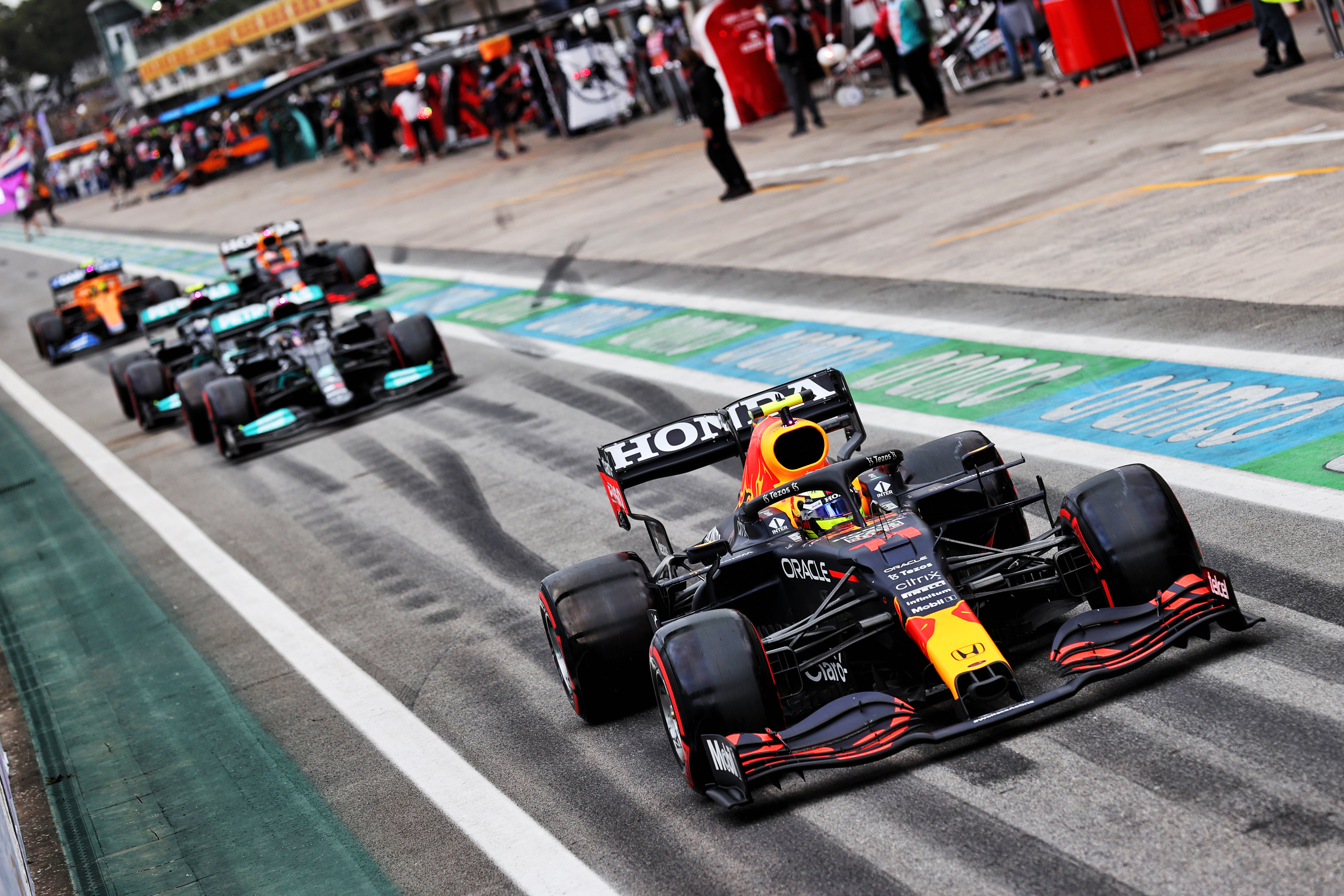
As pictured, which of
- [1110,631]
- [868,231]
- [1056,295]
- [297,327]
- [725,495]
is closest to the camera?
[1110,631]

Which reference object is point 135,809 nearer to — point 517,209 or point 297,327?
point 297,327

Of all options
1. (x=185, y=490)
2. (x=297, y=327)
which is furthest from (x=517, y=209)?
(x=185, y=490)

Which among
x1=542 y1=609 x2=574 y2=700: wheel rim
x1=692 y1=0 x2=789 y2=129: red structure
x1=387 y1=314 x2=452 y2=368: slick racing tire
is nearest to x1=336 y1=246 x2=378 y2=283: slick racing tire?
x1=387 y1=314 x2=452 y2=368: slick racing tire

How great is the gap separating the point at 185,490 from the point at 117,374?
16.0ft

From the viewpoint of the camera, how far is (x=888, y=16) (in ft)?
79.1

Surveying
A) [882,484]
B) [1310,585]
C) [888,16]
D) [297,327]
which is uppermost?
[888,16]

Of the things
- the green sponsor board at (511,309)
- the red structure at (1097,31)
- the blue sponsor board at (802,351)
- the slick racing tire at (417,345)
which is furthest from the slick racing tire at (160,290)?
the blue sponsor board at (802,351)

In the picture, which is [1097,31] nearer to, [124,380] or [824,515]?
[124,380]

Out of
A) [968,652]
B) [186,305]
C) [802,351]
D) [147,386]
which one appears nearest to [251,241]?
[186,305]

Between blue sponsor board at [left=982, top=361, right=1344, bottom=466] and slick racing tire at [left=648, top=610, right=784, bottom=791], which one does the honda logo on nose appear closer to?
slick racing tire at [left=648, top=610, right=784, bottom=791]

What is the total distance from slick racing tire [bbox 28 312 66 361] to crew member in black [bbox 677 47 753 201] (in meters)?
11.3

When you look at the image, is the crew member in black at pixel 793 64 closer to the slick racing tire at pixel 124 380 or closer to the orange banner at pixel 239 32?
the slick racing tire at pixel 124 380

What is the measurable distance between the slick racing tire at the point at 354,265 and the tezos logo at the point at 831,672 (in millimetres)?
17663

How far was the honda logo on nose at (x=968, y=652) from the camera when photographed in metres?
5.27
